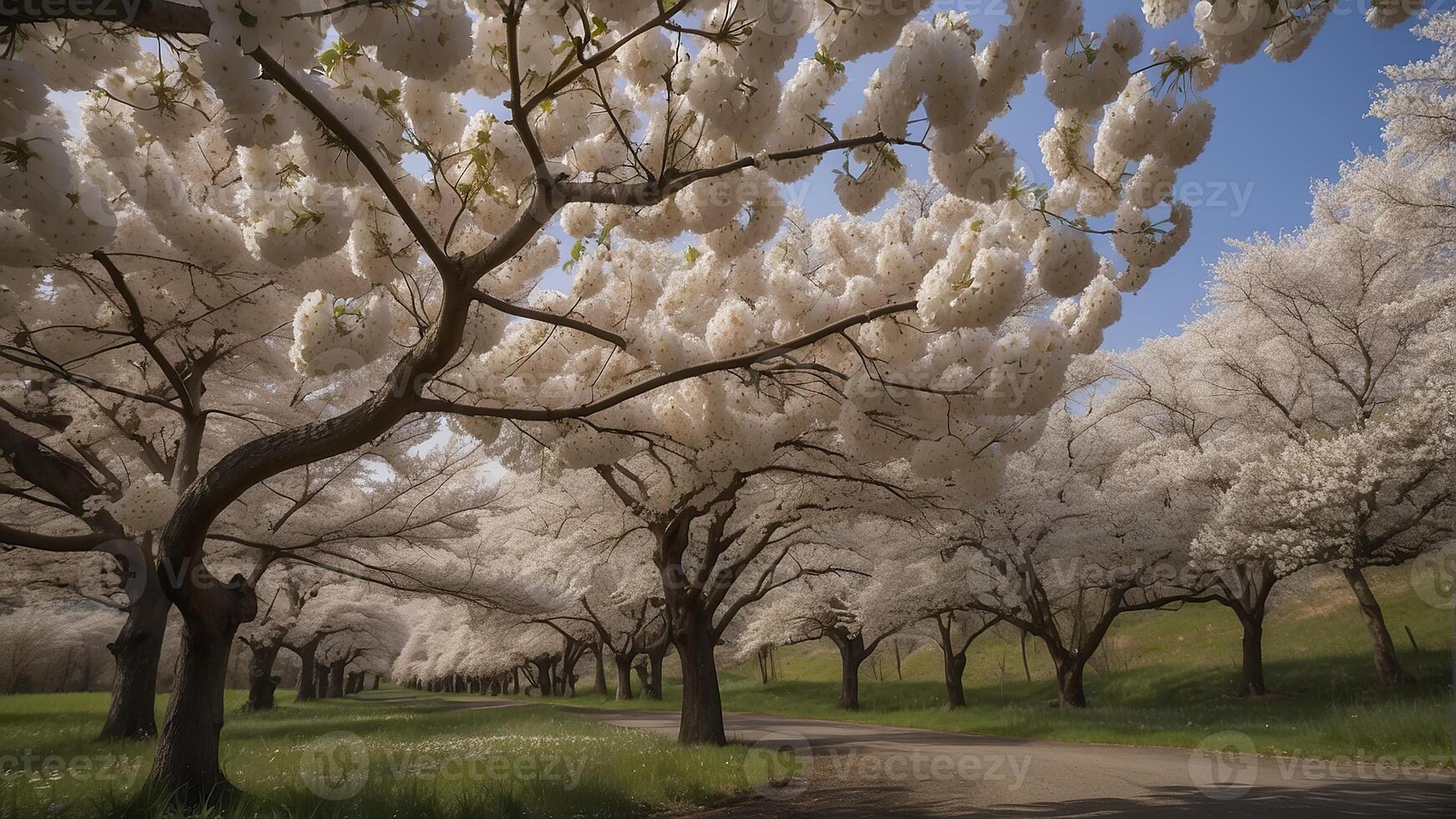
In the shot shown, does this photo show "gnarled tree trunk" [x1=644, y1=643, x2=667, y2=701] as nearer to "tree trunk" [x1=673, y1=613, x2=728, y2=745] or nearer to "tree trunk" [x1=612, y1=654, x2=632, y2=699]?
"tree trunk" [x1=612, y1=654, x2=632, y2=699]

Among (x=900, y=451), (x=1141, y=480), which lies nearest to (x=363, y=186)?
(x=900, y=451)

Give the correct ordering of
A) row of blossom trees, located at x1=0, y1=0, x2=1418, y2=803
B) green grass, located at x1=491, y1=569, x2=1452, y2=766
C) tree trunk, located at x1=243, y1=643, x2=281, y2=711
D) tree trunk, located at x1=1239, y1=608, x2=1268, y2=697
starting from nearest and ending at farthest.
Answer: row of blossom trees, located at x1=0, y1=0, x2=1418, y2=803 → green grass, located at x1=491, y1=569, x2=1452, y2=766 → tree trunk, located at x1=1239, y1=608, x2=1268, y2=697 → tree trunk, located at x1=243, y1=643, x2=281, y2=711

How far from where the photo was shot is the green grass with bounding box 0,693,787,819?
5.93 metres

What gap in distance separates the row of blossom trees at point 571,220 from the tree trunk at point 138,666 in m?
2.14

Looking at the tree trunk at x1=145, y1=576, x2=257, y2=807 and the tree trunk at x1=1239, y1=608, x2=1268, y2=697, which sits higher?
the tree trunk at x1=145, y1=576, x2=257, y2=807

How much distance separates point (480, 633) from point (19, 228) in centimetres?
3803

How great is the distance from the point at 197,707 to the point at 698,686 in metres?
7.67

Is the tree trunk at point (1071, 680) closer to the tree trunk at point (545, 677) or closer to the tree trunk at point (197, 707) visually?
the tree trunk at point (197, 707)

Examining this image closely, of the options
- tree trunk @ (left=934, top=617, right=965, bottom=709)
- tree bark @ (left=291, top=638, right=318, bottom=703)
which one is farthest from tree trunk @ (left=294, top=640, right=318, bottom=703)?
tree trunk @ (left=934, top=617, right=965, bottom=709)

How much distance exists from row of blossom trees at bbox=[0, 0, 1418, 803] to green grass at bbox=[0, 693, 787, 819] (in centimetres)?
85

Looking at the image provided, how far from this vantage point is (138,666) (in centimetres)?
1134

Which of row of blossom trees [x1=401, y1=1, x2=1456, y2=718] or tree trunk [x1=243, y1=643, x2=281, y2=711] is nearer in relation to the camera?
row of blossom trees [x1=401, y1=1, x2=1456, y2=718]

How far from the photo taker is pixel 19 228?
3703 millimetres

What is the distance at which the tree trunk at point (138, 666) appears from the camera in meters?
11.1
